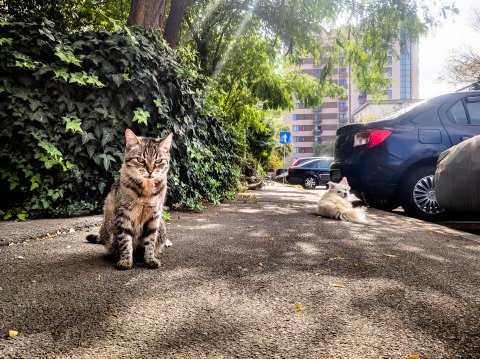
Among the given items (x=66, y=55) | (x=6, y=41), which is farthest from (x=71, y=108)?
(x=6, y=41)

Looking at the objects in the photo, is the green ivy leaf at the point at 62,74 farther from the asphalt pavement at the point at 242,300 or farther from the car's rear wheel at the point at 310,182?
the car's rear wheel at the point at 310,182

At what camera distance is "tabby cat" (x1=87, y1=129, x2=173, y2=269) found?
9.03 ft

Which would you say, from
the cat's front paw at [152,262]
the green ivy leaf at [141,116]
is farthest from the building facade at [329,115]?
the cat's front paw at [152,262]

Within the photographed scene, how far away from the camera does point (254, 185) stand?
571 inches

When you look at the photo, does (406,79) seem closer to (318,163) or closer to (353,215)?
(318,163)

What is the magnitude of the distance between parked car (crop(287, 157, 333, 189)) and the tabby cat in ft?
55.7

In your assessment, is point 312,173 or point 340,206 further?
point 312,173

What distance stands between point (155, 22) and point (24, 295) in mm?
5816

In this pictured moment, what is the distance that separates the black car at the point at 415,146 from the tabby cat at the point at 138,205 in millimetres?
4270

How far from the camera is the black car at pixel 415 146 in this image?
18.6 feet

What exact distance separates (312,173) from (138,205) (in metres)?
17.3

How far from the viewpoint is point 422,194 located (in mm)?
5664

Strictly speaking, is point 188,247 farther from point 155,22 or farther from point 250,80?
point 250,80

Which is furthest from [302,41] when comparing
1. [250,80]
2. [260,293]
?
[260,293]
